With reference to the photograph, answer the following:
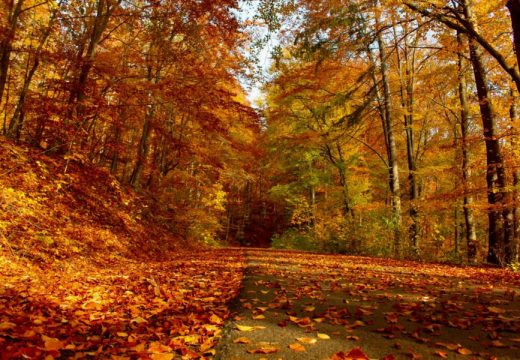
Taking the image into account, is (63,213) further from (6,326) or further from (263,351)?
(263,351)

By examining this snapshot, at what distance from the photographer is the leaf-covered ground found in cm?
288

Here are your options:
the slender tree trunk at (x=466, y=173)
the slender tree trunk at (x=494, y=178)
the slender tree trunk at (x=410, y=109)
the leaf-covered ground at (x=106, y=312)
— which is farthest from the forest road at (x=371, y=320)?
the slender tree trunk at (x=410, y=109)

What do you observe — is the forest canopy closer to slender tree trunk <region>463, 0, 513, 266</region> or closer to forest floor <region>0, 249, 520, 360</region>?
slender tree trunk <region>463, 0, 513, 266</region>

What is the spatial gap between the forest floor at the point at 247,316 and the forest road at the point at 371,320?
1cm

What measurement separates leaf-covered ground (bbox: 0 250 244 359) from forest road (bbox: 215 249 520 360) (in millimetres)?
323

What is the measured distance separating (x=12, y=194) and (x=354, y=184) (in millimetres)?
14244

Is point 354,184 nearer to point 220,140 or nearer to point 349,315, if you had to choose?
point 220,140

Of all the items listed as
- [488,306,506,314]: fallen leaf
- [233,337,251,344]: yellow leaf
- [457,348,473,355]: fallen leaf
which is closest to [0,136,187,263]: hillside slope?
[233,337,251,344]: yellow leaf

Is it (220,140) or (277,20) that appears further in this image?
(220,140)

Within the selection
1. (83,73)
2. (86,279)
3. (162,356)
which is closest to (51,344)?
(162,356)

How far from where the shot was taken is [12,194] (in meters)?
6.44

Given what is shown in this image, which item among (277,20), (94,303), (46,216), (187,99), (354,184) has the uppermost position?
(277,20)

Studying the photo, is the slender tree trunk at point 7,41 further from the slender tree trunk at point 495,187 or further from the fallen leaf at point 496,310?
the slender tree trunk at point 495,187

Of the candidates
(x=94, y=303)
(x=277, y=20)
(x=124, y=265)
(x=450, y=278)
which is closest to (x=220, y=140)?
(x=277, y=20)
